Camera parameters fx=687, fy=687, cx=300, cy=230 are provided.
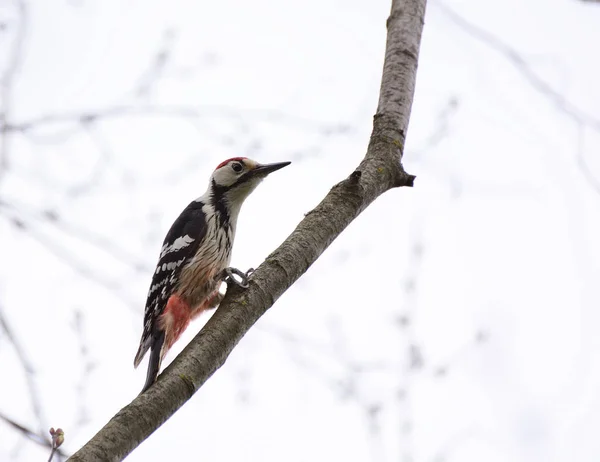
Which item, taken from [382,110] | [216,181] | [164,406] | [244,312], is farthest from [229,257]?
[164,406]

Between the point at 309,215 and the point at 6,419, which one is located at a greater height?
the point at 309,215

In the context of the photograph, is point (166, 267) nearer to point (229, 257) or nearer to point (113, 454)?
point (229, 257)

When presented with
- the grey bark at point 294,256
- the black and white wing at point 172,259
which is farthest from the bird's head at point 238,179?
the grey bark at point 294,256

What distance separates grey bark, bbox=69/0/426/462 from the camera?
164 centimetres

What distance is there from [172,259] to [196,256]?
0.15 metres

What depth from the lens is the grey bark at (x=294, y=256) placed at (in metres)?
1.64

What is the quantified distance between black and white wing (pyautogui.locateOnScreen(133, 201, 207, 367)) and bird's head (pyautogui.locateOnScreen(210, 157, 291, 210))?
178 millimetres

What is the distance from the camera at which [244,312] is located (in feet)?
6.63

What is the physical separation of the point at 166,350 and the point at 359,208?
1.76m

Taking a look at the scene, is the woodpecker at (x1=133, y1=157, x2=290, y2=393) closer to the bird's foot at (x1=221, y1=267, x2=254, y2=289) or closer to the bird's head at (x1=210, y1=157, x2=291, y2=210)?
the bird's head at (x1=210, y1=157, x2=291, y2=210)

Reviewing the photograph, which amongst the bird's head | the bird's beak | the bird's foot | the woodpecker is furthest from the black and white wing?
the bird's foot

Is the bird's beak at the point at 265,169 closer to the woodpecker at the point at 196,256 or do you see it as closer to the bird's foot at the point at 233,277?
the woodpecker at the point at 196,256

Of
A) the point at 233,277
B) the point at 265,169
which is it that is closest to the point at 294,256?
the point at 233,277

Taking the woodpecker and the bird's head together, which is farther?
the bird's head
